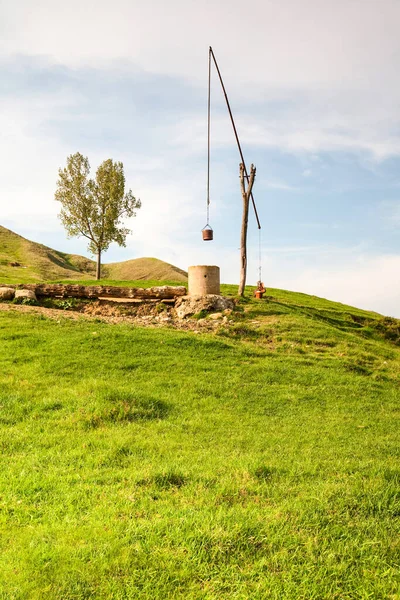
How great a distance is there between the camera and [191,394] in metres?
10.4

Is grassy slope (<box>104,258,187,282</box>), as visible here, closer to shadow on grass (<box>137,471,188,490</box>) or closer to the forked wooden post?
the forked wooden post

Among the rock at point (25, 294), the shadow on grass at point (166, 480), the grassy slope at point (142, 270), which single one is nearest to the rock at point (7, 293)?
the rock at point (25, 294)

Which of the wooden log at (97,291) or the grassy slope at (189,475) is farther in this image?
the wooden log at (97,291)

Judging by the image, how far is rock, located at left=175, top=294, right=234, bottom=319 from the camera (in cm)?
2009

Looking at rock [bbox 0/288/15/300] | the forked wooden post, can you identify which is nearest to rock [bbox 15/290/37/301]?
rock [bbox 0/288/15/300]

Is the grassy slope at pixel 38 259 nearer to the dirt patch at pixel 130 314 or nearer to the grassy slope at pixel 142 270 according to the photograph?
the grassy slope at pixel 142 270

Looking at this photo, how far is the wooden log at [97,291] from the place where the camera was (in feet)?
70.5

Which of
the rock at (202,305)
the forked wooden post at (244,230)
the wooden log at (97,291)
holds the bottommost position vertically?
the rock at (202,305)

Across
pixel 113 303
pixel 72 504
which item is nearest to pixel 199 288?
pixel 113 303

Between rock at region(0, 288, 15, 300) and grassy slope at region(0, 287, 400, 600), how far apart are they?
6.83m

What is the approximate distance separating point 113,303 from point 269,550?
1772cm

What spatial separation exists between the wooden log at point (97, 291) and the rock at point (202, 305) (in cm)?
140

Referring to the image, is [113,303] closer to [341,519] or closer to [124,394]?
[124,394]

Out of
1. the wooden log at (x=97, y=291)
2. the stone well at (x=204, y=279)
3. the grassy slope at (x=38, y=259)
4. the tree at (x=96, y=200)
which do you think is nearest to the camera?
the stone well at (x=204, y=279)
